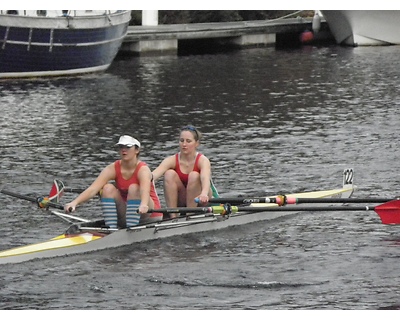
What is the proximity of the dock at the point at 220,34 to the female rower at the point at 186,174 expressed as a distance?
29.8 m

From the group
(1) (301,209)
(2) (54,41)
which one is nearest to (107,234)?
(1) (301,209)

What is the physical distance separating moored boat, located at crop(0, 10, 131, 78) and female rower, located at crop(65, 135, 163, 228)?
71.4ft

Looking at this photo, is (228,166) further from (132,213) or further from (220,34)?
(220,34)

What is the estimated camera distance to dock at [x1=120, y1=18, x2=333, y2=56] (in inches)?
1772

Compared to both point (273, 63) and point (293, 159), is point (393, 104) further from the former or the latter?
point (273, 63)

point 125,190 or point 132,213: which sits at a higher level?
point 125,190

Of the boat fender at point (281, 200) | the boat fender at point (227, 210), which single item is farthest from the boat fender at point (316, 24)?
the boat fender at point (227, 210)

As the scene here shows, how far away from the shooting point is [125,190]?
45.6 feet

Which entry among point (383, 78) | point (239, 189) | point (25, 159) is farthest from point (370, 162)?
point (383, 78)

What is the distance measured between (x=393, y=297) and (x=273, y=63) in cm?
2949

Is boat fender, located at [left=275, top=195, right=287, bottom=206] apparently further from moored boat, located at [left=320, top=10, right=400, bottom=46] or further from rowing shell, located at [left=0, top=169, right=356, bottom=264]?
moored boat, located at [left=320, top=10, right=400, bottom=46]

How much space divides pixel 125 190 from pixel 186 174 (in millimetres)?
1070

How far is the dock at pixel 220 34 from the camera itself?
148ft

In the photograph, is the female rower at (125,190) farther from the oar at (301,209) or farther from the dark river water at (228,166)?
the dark river water at (228,166)
